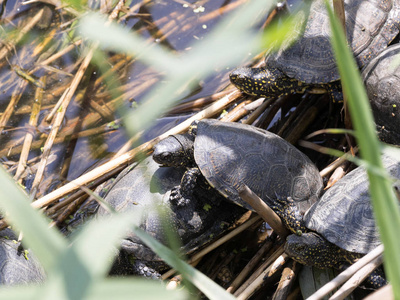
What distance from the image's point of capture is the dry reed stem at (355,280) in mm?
2015

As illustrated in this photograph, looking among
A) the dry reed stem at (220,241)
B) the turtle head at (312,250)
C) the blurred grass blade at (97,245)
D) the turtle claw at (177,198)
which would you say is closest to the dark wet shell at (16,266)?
the dry reed stem at (220,241)

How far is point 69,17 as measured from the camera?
15.3 feet

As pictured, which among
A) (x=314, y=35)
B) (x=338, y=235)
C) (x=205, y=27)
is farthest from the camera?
(x=205, y=27)

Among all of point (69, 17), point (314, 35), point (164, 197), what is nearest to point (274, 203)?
point (164, 197)

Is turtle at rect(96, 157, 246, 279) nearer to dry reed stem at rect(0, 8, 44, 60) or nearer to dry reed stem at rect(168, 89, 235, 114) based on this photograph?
dry reed stem at rect(168, 89, 235, 114)

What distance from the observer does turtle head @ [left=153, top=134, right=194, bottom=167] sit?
3.07 m

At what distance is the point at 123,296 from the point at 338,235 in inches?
79.2

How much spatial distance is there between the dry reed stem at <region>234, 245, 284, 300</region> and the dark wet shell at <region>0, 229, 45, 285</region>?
50.7 inches

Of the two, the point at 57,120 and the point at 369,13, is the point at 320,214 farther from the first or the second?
the point at 57,120

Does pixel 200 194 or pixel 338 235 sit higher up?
→ pixel 200 194

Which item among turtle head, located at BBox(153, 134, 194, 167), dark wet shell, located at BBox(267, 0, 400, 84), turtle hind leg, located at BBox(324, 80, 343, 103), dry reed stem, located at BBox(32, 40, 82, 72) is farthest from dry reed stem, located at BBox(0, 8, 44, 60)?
turtle hind leg, located at BBox(324, 80, 343, 103)

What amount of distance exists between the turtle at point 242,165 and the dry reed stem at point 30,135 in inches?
53.1

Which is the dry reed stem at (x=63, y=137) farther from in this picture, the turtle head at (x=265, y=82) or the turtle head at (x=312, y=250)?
the turtle head at (x=312, y=250)

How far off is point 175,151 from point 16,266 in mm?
1279
